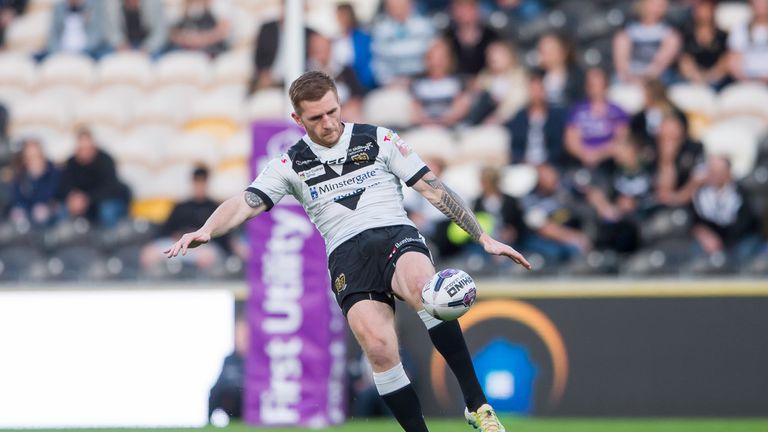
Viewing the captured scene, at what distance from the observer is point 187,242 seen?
7.55 meters

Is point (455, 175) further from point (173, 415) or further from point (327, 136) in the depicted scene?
point (327, 136)

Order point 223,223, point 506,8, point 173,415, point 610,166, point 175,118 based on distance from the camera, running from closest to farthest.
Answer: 1. point 223,223
2. point 173,415
3. point 610,166
4. point 506,8
5. point 175,118

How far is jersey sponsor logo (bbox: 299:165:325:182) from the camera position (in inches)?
320

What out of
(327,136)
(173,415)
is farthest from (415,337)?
(327,136)

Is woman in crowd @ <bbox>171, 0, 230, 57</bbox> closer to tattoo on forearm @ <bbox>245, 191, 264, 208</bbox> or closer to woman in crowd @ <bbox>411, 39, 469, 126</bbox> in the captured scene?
woman in crowd @ <bbox>411, 39, 469, 126</bbox>

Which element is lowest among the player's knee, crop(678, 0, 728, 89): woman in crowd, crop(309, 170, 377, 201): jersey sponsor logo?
the player's knee

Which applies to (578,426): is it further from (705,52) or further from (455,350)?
(705,52)

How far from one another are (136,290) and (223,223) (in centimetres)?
543

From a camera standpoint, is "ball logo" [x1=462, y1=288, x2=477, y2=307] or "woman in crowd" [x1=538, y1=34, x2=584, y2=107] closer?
"ball logo" [x1=462, y1=288, x2=477, y2=307]

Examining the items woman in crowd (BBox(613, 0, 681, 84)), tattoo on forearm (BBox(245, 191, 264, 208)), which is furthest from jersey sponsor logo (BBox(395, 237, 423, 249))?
woman in crowd (BBox(613, 0, 681, 84))

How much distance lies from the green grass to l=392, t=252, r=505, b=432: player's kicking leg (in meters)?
3.24

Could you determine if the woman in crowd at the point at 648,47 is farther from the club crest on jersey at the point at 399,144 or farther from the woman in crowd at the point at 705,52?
the club crest on jersey at the point at 399,144

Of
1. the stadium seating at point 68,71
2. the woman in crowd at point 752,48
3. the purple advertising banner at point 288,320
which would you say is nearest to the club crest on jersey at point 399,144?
the purple advertising banner at point 288,320

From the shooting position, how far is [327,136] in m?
8.02
